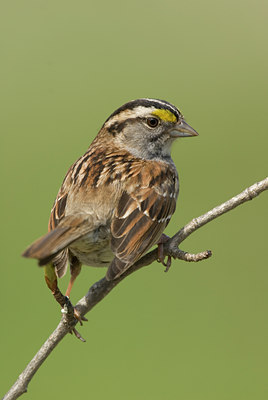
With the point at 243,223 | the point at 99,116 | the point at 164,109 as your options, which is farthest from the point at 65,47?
the point at 164,109

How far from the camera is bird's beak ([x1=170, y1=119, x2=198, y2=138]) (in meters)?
4.45

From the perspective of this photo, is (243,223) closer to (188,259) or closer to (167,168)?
(167,168)

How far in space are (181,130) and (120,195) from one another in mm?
722

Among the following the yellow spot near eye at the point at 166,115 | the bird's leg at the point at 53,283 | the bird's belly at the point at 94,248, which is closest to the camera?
the bird's leg at the point at 53,283

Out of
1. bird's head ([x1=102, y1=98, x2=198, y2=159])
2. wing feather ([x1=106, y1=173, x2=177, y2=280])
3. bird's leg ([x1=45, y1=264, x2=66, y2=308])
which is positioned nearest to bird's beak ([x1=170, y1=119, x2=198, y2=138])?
bird's head ([x1=102, y1=98, x2=198, y2=159])

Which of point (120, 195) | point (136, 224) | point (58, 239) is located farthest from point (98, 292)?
point (120, 195)

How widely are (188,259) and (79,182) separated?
3.51ft

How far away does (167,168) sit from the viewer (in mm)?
4340

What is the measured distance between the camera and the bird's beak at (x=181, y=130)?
445 cm

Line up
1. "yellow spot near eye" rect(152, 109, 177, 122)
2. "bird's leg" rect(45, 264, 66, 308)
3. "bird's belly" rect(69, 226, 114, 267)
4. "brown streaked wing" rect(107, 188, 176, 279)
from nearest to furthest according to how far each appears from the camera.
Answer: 1. "bird's leg" rect(45, 264, 66, 308)
2. "brown streaked wing" rect(107, 188, 176, 279)
3. "bird's belly" rect(69, 226, 114, 267)
4. "yellow spot near eye" rect(152, 109, 177, 122)

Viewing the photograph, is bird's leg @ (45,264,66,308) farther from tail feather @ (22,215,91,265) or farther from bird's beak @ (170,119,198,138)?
bird's beak @ (170,119,198,138)

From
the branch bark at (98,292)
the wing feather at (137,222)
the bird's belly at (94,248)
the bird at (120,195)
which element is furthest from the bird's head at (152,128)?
the branch bark at (98,292)

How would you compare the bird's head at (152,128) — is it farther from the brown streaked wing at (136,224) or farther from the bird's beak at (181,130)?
the brown streaked wing at (136,224)

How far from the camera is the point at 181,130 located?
446 cm
